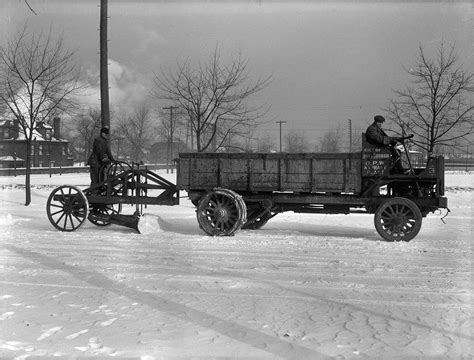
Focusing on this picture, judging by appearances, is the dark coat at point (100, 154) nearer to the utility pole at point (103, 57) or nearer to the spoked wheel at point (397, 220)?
the utility pole at point (103, 57)

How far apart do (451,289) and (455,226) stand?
20.8 ft

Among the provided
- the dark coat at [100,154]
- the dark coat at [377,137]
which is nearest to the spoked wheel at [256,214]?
the dark coat at [377,137]

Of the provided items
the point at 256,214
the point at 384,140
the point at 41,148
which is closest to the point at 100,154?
the point at 256,214

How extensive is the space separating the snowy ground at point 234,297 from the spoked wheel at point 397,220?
30 centimetres

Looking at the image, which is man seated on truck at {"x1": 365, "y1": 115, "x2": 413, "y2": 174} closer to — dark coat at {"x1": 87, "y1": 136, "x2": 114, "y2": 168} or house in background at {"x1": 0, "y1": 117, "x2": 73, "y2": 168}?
dark coat at {"x1": 87, "y1": 136, "x2": 114, "y2": 168}

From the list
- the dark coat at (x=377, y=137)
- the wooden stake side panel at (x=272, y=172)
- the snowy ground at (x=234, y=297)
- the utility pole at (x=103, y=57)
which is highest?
the utility pole at (x=103, y=57)

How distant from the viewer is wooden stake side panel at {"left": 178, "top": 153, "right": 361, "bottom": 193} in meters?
9.52

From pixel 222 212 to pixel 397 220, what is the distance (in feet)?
10.4

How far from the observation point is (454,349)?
4035mm

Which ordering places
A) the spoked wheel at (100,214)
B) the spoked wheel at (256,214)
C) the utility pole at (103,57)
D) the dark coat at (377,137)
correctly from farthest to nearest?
1. the utility pole at (103,57)
2. the spoked wheel at (100,214)
3. the spoked wheel at (256,214)
4. the dark coat at (377,137)

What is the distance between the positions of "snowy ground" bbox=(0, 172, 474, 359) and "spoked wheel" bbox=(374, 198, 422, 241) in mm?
305

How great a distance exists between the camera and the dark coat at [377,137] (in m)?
9.38

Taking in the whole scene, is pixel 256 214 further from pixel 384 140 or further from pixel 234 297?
pixel 234 297

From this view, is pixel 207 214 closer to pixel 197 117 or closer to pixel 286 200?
pixel 286 200
